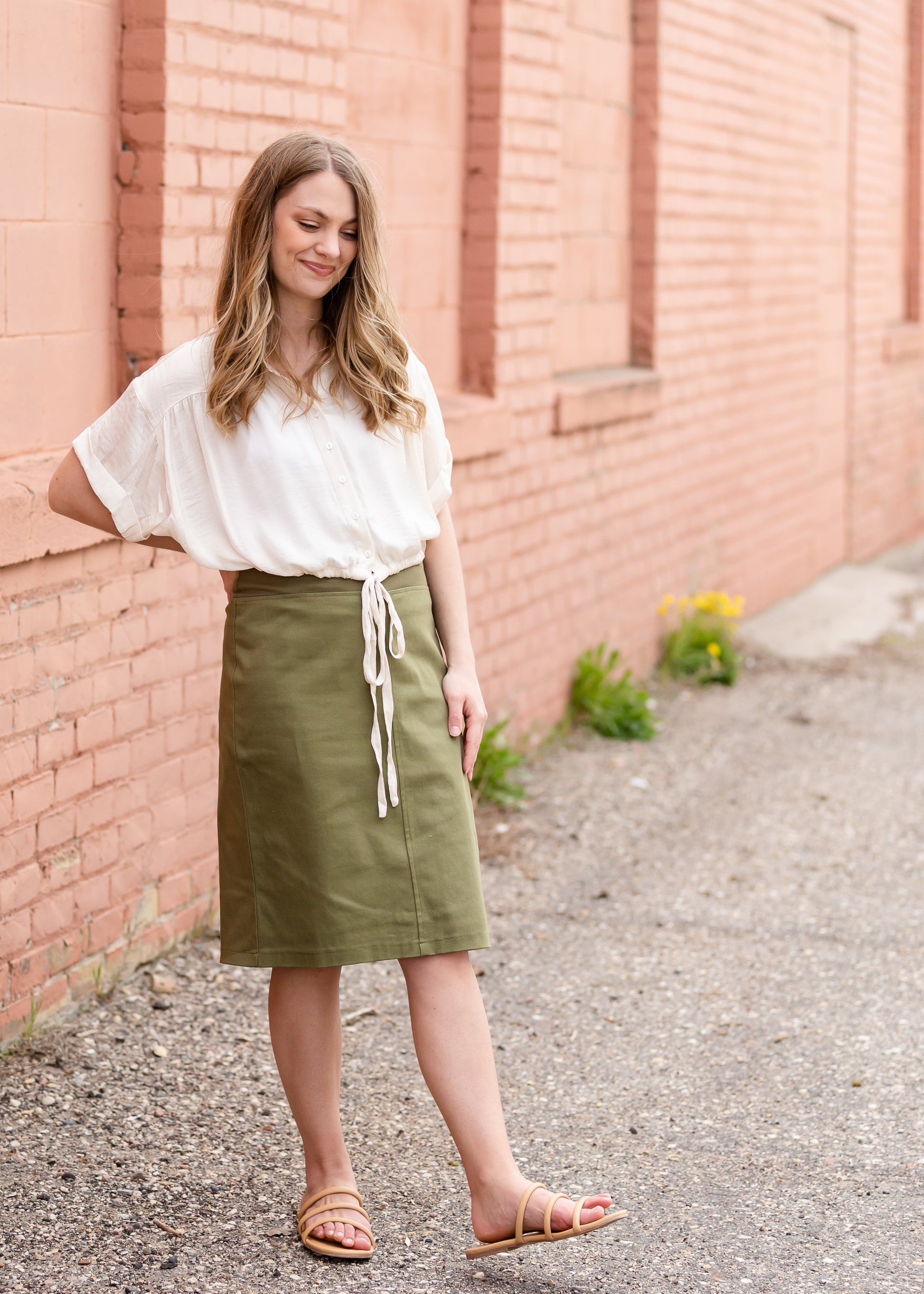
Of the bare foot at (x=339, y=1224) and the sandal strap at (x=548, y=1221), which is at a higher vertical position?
the sandal strap at (x=548, y=1221)

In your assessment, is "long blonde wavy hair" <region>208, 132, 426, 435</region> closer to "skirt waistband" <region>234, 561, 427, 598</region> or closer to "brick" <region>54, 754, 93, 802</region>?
"skirt waistband" <region>234, 561, 427, 598</region>

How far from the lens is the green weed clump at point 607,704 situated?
6.42 m

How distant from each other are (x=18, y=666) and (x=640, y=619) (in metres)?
4.08

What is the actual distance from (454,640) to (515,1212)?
37.3 inches

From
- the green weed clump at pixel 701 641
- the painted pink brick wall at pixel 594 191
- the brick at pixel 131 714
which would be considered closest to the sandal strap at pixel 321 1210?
the brick at pixel 131 714

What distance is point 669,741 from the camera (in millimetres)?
6395

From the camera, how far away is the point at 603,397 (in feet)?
21.1

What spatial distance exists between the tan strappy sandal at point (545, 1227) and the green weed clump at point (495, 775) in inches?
110

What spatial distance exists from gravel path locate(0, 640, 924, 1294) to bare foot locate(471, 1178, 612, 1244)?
14cm

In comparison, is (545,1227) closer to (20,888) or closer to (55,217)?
(20,888)

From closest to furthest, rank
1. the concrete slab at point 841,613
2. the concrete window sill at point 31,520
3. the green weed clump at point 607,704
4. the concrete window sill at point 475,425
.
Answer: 1. the concrete window sill at point 31,520
2. the concrete window sill at point 475,425
3. the green weed clump at point 607,704
4. the concrete slab at point 841,613

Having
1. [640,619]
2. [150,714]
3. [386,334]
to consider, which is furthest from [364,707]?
[640,619]

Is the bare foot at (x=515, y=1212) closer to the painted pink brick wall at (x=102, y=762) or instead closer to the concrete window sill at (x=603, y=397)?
the painted pink brick wall at (x=102, y=762)

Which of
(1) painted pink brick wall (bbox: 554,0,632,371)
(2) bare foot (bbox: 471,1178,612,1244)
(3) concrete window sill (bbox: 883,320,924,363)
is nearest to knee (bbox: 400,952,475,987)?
(2) bare foot (bbox: 471,1178,612,1244)
